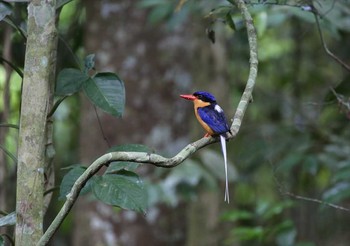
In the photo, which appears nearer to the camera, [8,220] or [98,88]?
[8,220]

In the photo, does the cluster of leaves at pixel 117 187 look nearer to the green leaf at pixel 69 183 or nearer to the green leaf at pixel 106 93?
the green leaf at pixel 69 183

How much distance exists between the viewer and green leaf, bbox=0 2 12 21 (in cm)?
227

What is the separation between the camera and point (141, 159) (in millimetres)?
1887

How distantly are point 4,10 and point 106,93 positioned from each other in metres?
0.43

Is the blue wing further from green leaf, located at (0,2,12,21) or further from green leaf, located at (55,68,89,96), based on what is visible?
green leaf, located at (0,2,12,21)

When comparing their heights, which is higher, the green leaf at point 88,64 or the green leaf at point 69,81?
the green leaf at point 88,64

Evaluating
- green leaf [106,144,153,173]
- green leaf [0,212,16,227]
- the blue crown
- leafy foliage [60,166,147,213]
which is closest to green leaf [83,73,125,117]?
green leaf [106,144,153,173]

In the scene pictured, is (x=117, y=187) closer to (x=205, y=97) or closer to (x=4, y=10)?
(x=4, y=10)

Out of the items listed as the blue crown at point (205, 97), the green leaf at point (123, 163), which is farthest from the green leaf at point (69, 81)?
the blue crown at point (205, 97)

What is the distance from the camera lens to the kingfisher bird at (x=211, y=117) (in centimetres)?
254

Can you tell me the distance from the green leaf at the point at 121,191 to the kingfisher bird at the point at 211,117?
330mm

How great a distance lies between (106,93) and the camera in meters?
2.42

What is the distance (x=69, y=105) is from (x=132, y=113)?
1.59 metres

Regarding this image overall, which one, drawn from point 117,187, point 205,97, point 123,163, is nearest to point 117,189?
point 117,187
